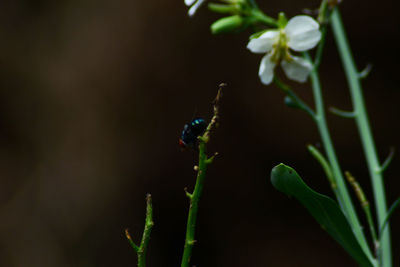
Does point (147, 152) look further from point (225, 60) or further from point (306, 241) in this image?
point (306, 241)

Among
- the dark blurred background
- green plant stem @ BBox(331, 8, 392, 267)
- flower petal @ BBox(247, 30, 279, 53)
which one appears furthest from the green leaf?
the dark blurred background

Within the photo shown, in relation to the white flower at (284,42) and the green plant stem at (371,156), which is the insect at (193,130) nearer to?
the white flower at (284,42)

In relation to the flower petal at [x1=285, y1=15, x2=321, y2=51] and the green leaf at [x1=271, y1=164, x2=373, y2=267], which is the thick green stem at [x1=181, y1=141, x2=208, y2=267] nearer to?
the green leaf at [x1=271, y1=164, x2=373, y2=267]

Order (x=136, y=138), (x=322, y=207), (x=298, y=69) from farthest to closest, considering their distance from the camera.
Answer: (x=136, y=138), (x=298, y=69), (x=322, y=207)

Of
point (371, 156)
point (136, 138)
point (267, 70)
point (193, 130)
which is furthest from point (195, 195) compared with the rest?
point (136, 138)

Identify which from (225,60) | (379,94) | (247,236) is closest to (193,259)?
(247,236)

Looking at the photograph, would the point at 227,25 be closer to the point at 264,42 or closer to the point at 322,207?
the point at 264,42
